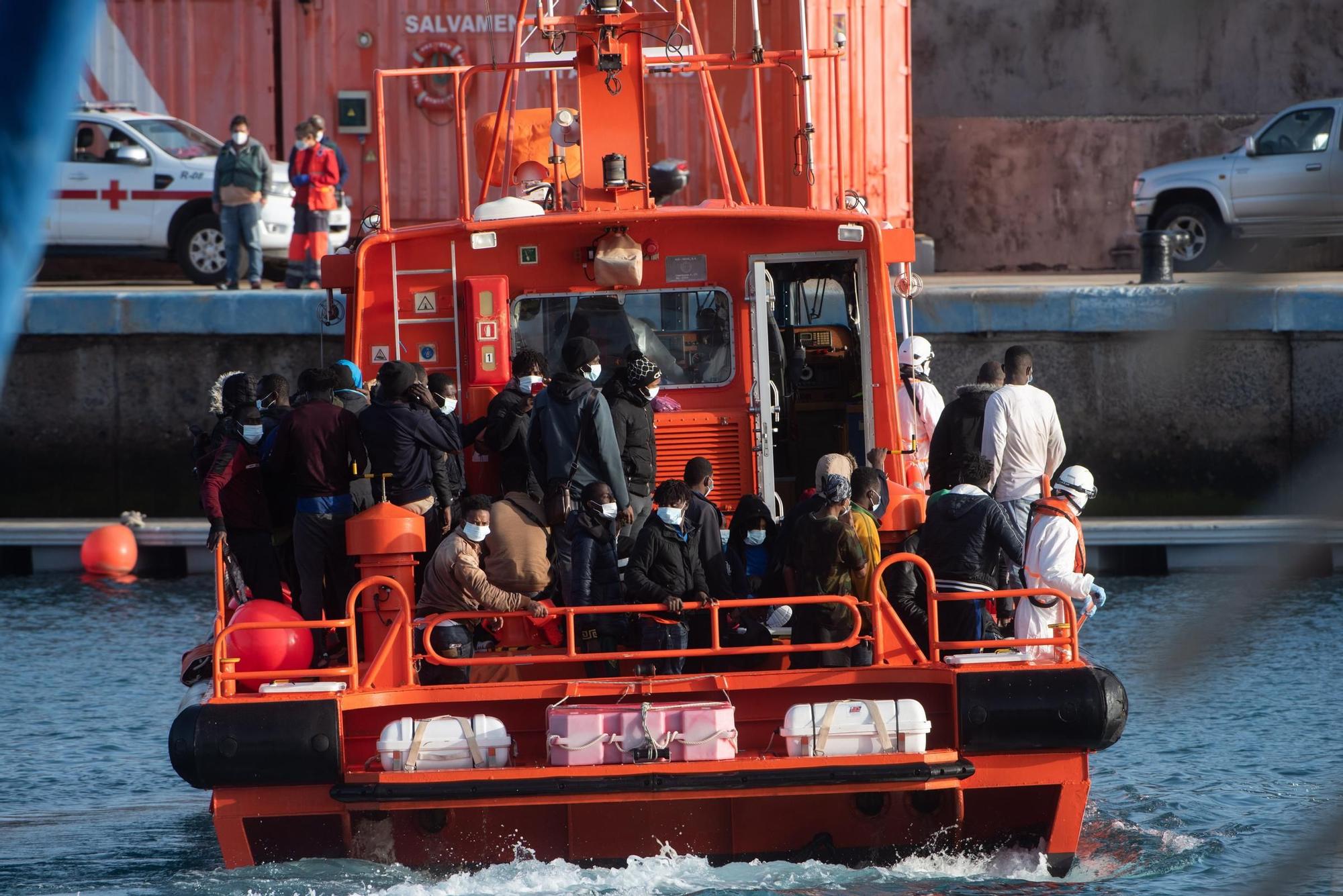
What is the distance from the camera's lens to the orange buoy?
52.9 feet

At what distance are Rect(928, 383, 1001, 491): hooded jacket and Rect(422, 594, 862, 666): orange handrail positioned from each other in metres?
1.89

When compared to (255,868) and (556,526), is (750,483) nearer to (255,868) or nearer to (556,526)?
(556,526)

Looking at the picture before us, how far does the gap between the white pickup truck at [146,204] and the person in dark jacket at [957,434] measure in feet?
38.2

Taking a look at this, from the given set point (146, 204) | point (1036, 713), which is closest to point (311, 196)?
point (146, 204)

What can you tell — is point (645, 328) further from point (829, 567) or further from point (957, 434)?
point (829, 567)

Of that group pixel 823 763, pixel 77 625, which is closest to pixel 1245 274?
pixel 823 763

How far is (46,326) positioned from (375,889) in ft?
40.9

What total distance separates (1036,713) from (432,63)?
15.8m

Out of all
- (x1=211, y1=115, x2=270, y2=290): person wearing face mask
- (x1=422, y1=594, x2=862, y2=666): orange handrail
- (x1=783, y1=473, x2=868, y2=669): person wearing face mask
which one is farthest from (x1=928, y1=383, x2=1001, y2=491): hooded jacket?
(x1=211, y1=115, x2=270, y2=290): person wearing face mask

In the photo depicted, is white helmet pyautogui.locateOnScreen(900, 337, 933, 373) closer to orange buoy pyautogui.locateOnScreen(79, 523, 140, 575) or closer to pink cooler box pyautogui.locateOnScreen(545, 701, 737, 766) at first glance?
pink cooler box pyautogui.locateOnScreen(545, 701, 737, 766)

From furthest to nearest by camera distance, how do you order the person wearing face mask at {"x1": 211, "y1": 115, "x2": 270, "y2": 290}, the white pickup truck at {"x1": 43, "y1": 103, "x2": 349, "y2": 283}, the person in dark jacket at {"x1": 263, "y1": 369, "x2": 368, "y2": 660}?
the white pickup truck at {"x1": 43, "y1": 103, "x2": 349, "y2": 283} → the person wearing face mask at {"x1": 211, "y1": 115, "x2": 270, "y2": 290} → the person in dark jacket at {"x1": 263, "y1": 369, "x2": 368, "y2": 660}

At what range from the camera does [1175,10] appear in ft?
3.65

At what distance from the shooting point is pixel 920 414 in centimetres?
960

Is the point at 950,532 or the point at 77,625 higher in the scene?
the point at 950,532
